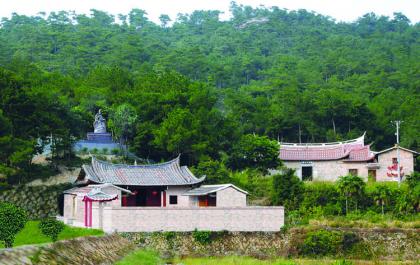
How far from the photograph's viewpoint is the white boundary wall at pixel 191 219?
31.3m

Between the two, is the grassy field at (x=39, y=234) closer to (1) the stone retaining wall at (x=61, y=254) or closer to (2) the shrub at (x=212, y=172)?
(2) the shrub at (x=212, y=172)

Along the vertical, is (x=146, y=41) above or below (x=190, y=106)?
above

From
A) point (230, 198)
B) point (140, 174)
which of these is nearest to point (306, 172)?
point (140, 174)

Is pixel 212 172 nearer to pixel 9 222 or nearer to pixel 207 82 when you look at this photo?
pixel 9 222

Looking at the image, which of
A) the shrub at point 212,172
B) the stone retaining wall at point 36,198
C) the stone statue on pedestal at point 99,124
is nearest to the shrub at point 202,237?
the shrub at point 212,172

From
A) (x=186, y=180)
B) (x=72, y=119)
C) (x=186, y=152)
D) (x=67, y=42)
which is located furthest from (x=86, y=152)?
(x=67, y=42)

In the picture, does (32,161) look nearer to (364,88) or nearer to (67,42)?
(364,88)

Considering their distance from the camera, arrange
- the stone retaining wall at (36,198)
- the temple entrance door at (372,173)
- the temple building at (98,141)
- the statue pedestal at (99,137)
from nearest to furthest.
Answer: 1. the stone retaining wall at (36,198)
2. the temple entrance door at (372,173)
3. the temple building at (98,141)
4. the statue pedestal at (99,137)

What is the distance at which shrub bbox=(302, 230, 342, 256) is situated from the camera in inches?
1205

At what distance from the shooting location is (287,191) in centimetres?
3681

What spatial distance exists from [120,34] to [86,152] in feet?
184

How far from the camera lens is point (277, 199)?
121ft

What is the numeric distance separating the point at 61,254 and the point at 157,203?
29.0 metres

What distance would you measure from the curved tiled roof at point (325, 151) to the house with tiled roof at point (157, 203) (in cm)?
1093
